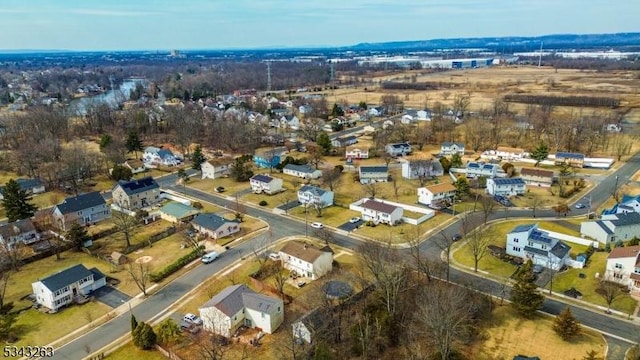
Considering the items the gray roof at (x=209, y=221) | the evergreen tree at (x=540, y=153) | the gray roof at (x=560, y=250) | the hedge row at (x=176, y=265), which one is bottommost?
the hedge row at (x=176, y=265)

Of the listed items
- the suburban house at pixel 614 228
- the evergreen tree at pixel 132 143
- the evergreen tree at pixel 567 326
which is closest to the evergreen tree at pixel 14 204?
the evergreen tree at pixel 132 143

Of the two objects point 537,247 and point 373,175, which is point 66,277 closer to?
point 373,175

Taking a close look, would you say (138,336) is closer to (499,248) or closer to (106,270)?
(106,270)

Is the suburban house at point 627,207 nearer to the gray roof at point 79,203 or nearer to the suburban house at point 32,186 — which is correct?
the gray roof at point 79,203

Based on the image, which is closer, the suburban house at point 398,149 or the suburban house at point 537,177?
the suburban house at point 537,177

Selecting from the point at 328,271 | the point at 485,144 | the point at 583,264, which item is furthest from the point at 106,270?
the point at 485,144

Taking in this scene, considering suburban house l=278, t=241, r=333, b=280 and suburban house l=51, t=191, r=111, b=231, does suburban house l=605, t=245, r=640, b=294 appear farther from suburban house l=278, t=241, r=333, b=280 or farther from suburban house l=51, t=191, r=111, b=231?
suburban house l=51, t=191, r=111, b=231

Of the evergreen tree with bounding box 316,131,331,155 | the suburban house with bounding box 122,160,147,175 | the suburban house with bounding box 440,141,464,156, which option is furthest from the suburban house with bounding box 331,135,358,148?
the suburban house with bounding box 122,160,147,175
